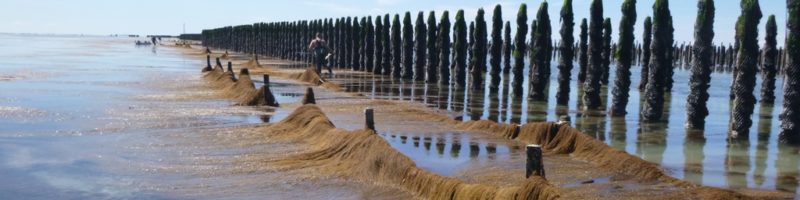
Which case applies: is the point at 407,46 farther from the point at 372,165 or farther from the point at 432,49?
the point at 372,165

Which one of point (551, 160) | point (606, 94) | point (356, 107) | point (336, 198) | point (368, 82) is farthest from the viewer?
point (368, 82)

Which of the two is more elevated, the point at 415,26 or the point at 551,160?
the point at 415,26

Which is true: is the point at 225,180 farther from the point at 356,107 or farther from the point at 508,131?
the point at 356,107

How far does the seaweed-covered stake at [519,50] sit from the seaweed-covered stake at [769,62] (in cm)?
713

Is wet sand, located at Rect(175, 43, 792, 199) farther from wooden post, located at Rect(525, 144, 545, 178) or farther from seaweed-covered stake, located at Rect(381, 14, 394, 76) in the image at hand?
seaweed-covered stake, located at Rect(381, 14, 394, 76)

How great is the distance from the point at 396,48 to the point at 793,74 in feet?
82.7

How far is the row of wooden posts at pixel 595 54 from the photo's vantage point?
1680cm

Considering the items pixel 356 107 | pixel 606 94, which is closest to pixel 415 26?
pixel 606 94

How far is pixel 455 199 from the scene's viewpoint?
9633 mm

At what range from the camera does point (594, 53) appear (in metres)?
21.6

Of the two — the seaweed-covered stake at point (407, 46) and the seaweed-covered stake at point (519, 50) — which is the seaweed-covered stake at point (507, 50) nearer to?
the seaweed-covered stake at point (407, 46)

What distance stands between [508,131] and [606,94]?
16.3 meters

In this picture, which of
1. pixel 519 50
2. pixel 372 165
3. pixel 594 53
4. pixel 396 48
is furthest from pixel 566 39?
pixel 396 48

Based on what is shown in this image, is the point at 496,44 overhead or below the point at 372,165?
overhead
